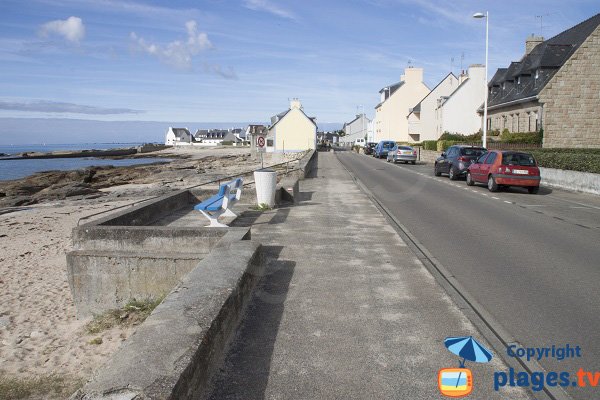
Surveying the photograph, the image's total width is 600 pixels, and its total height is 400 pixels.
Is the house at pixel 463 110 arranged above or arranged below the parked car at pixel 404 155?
above

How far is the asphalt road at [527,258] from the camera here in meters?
5.31

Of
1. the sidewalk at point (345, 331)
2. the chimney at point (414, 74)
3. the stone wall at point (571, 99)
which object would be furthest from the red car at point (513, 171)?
the chimney at point (414, 74)

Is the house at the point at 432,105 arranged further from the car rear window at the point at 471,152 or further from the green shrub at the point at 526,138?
the car rear window at the point at 471,152

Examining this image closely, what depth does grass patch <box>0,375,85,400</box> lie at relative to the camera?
5410 mm

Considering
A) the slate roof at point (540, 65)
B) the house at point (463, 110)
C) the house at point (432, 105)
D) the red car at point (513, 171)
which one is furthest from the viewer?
the house at point (432, 105)

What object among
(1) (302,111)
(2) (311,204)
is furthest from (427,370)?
(1) (302,111)

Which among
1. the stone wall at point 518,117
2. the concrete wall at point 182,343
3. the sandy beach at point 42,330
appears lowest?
the sandy beach at point 42,330

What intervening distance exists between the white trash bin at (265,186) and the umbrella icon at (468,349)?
8.71 meters

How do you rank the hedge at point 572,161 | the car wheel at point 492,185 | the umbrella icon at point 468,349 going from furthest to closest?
the hedge at point 572,161, the car wheel at point 492,185, the umbrella icon at point 468,349

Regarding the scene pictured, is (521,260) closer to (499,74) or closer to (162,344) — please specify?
(162,344)

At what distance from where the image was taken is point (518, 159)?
66.4 ft

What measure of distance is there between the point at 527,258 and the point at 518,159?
12.7m

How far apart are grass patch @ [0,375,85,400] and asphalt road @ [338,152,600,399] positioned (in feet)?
14.9

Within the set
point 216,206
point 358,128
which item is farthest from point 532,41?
point 358,128
